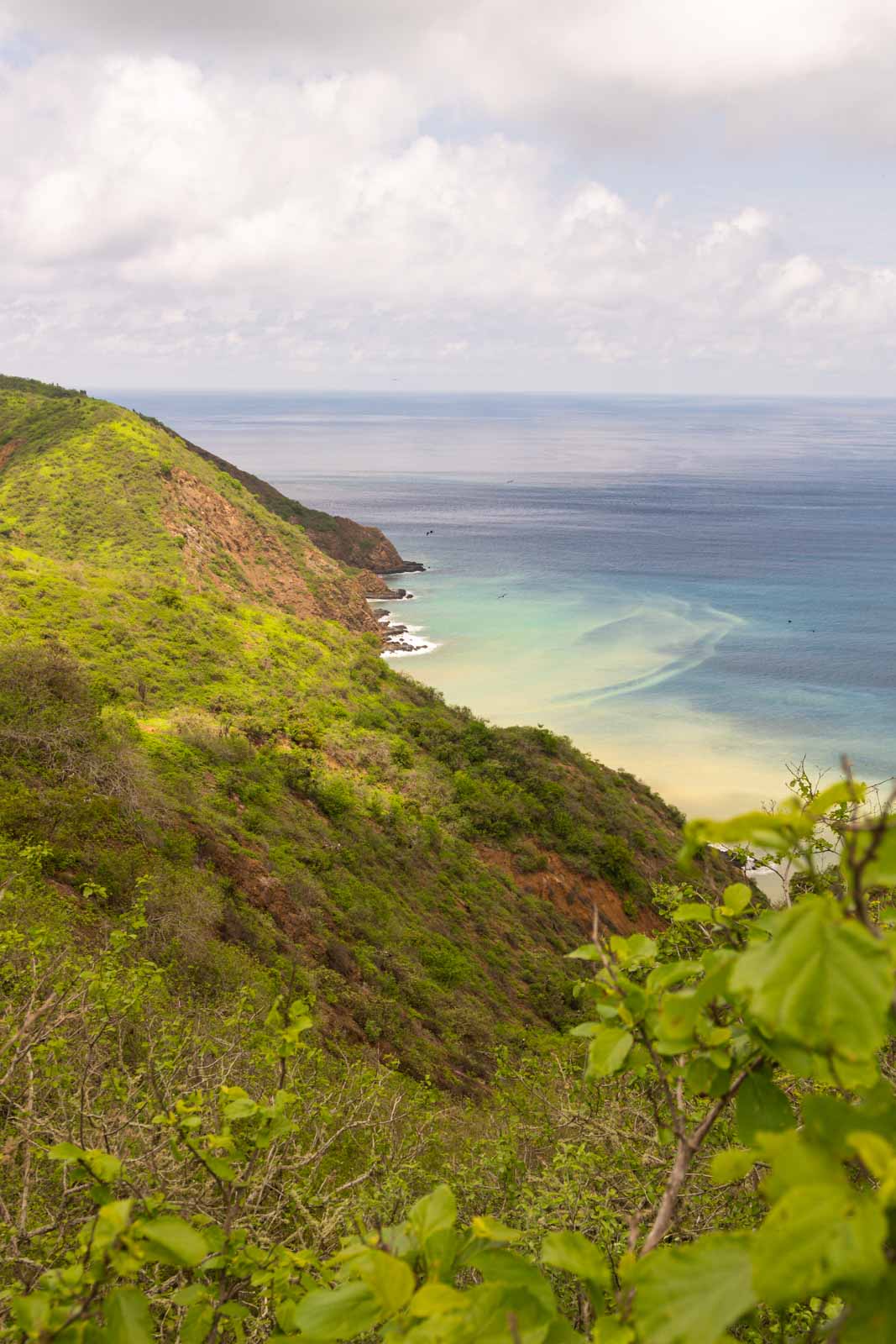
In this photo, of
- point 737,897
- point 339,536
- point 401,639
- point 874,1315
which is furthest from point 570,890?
point 339,536

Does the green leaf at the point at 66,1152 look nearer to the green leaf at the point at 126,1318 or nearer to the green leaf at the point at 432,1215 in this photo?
the green leaf at the point at 126,1318

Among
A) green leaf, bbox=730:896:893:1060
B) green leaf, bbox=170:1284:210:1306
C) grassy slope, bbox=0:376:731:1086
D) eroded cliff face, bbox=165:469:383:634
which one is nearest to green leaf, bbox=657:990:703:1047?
green leaf, bbox=730:896:893:1060

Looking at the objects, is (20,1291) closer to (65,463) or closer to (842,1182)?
(842,1182)

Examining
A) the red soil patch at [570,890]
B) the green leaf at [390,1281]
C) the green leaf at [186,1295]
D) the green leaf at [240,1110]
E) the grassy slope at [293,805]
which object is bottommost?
the red soil patch at [570,890]

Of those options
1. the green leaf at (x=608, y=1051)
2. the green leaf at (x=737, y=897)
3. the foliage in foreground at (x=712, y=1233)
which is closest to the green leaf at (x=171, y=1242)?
the foliage in foreground at (x=712, y=1233)

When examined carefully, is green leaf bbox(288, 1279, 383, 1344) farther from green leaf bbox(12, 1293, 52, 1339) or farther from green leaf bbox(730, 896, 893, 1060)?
green leaf bbox(730, 896, 893, 1060)

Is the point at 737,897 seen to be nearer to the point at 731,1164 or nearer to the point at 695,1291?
the point at 731,1164
